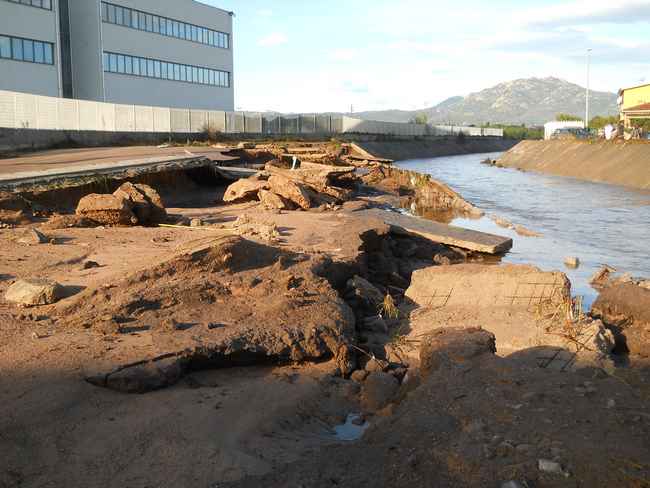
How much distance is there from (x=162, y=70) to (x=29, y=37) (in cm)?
1319

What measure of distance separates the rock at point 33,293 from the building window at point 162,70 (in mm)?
44072

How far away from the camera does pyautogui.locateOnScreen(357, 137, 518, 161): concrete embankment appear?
6038cm

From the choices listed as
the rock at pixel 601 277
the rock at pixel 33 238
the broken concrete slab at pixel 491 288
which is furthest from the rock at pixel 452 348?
the rock at pixel 601 277

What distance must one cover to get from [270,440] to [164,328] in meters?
1.75

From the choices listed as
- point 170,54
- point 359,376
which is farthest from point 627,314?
point 170,54

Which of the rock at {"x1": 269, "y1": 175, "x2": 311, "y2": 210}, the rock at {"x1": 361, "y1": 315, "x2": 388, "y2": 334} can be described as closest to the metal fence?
the rock at {"x1": 269, "y1": 175, "x2": 311, "y2": 210}

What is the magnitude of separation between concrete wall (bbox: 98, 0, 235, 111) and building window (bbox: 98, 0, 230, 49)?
0.31 meters

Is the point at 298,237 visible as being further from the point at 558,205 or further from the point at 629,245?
the point at 558,205

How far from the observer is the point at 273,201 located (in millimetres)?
14836

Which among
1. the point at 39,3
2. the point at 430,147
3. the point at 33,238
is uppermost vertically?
the point at 39,3

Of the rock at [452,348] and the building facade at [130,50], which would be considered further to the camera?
the building facade at [130,50]

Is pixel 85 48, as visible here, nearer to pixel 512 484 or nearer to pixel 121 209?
pixel 121 209

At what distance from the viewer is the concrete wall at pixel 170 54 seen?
160 feet

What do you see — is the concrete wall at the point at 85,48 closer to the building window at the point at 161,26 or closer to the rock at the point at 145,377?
the building window at the point at 161,26
